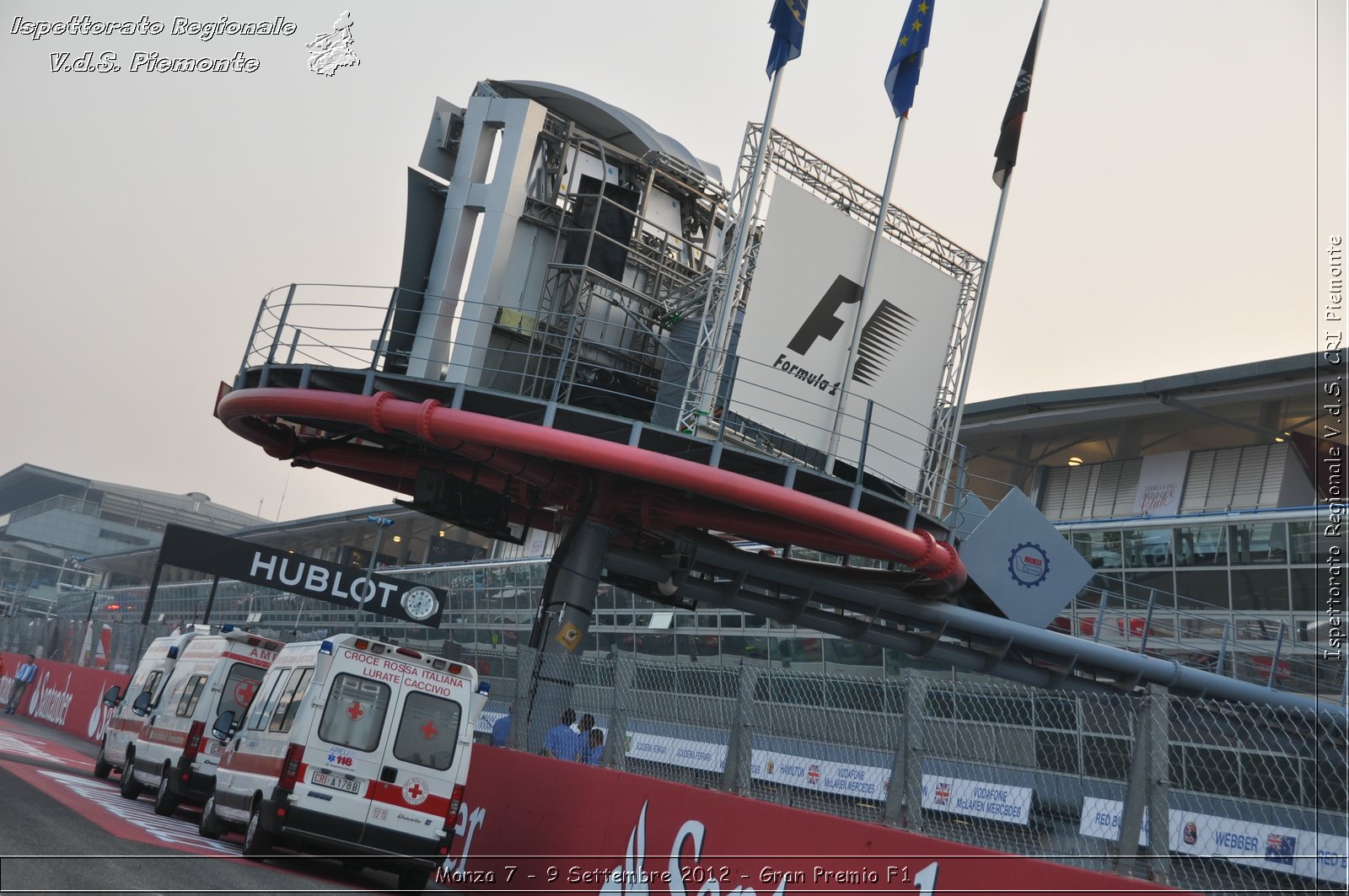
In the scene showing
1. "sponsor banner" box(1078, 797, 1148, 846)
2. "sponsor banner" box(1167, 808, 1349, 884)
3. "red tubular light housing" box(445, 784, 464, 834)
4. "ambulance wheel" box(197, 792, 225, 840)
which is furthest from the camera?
"ambulance wheel" box(197, 792, 225, 840)

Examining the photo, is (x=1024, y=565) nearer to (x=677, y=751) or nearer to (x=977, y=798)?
(x=677, y=751)

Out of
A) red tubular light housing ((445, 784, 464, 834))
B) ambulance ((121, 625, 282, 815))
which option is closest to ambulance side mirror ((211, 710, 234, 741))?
ambulance ((121, 625, 282, 815))

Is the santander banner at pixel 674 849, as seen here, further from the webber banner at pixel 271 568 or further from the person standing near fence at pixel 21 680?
the person standing near fence at pixel 21 680

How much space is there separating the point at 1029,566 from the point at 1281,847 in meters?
17.0

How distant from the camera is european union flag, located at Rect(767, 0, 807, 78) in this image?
21562 millimetres

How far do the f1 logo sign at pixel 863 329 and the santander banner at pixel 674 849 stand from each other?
9132mm

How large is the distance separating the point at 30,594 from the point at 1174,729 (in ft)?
459

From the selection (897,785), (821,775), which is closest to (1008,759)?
(897,785)

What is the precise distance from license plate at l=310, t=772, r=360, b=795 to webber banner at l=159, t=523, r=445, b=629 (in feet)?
49.3

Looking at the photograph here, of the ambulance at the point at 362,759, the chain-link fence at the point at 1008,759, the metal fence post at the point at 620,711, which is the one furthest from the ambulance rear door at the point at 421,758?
the metal fence post at the point at 620,711

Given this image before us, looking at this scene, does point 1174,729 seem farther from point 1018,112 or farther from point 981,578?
point 1018,112

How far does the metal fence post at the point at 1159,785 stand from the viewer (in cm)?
764

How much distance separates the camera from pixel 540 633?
72.3 ft

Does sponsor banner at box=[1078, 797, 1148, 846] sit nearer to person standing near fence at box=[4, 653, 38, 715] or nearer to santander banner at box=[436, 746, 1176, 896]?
santander banner at box=[436, 746, 1176, 896]
